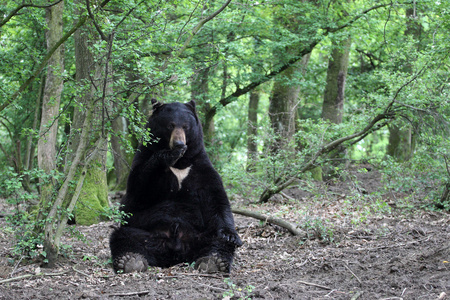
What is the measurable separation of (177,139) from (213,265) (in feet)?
5.01

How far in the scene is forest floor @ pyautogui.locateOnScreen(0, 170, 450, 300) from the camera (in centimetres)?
400

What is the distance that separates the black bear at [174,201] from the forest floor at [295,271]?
1.04ft

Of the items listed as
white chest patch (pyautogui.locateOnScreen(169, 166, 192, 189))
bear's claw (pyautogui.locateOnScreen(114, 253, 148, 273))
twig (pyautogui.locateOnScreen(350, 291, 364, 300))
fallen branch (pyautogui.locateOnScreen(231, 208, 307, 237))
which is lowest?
bear's claw (pyautogui.locateOnScreen(114, 253, 148, 273))

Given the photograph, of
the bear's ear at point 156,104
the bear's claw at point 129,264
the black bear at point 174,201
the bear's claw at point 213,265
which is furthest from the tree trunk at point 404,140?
the bear's claw at point 129,264

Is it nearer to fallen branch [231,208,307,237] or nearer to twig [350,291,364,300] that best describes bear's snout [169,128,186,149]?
fallen branch [231,208,307,237]

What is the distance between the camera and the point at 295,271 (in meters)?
5.05

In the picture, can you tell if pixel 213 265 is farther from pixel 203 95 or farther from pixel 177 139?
pixel 203 95

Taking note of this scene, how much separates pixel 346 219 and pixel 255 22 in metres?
5.77

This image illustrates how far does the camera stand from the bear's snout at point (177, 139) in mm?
5414

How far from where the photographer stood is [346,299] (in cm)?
385

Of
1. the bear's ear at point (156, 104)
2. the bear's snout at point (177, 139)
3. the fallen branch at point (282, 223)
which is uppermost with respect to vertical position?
the bear's ear at point (156, 104)

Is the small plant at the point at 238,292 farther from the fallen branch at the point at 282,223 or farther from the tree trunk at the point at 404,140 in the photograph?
the tree trunk at the point at 404,140

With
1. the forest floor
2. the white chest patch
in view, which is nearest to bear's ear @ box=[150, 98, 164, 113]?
the white chest patch

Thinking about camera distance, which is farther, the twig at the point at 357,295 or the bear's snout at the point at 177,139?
the bear's snout at the point at 177,139
